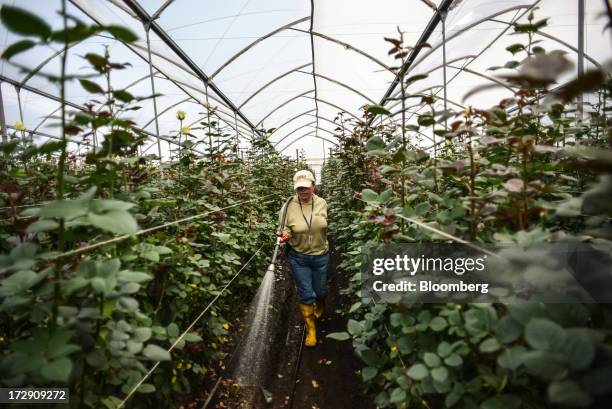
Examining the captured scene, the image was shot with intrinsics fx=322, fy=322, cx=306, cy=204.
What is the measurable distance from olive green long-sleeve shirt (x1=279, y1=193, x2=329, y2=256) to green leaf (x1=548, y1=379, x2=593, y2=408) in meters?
2.91

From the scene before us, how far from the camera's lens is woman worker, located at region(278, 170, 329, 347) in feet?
11.4

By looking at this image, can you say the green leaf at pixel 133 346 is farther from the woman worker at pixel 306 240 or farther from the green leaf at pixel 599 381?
the woman worker at pixel 306 240

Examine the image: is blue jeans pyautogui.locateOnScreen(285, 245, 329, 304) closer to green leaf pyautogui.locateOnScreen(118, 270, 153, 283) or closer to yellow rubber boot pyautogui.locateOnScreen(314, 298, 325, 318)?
yellow rubber boot pyautogui.locateOnScreen(314, 298, 325, 318)

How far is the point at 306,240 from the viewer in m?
3.58

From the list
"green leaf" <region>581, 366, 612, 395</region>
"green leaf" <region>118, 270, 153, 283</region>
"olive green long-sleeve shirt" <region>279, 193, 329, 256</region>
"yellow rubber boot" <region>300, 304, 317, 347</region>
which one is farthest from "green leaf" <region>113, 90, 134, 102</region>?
"yellow rubber boot" <region>300, 304, 317, 347</region>

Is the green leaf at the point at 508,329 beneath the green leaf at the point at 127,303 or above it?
beneath

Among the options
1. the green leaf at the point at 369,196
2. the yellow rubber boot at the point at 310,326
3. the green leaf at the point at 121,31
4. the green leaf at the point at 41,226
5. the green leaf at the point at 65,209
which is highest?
the green leaf at the point at 121,31

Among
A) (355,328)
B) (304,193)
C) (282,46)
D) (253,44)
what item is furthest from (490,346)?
(282,46)

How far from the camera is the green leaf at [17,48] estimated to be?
856 mm

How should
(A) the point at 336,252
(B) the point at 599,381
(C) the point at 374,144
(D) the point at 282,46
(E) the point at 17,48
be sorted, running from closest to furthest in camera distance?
(B) the point at 599,381 < (E) the point at 17,48 < (C) the point at 374,144 < (A) the point at 336,252 < (D) the point at 282,46

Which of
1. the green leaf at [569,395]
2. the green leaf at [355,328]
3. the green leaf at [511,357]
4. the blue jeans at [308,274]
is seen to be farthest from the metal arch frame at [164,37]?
the green leaf at [569,395]

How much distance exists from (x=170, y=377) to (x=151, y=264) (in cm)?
81

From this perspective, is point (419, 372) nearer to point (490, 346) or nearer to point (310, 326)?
point (490, 346)

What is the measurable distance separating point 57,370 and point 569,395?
1235 mm
